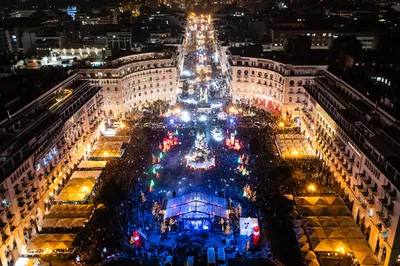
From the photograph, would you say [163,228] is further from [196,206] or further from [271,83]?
[271,83]

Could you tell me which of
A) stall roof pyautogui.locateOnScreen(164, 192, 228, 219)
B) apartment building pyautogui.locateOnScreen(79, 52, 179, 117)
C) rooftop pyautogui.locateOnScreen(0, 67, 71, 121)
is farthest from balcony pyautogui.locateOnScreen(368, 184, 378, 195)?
apartment building pyautogui.locateOnScreen(79, 52, 179, 117)

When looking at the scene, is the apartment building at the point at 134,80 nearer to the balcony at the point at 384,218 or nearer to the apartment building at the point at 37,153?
the apartment building at the point at 37,153

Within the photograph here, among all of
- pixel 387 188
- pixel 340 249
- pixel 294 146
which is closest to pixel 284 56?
pixel 294 146

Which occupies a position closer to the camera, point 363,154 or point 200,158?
point 363,154

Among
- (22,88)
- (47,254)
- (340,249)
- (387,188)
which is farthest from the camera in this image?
(22,88)

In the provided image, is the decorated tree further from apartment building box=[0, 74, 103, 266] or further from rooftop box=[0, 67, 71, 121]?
rooftop box=[0, 67, 71, 121]

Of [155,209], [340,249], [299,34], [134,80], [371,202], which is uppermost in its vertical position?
[299,34]

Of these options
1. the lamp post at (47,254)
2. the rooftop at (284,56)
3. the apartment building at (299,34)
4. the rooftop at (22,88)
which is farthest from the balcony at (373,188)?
the apartment building at (299,34)
